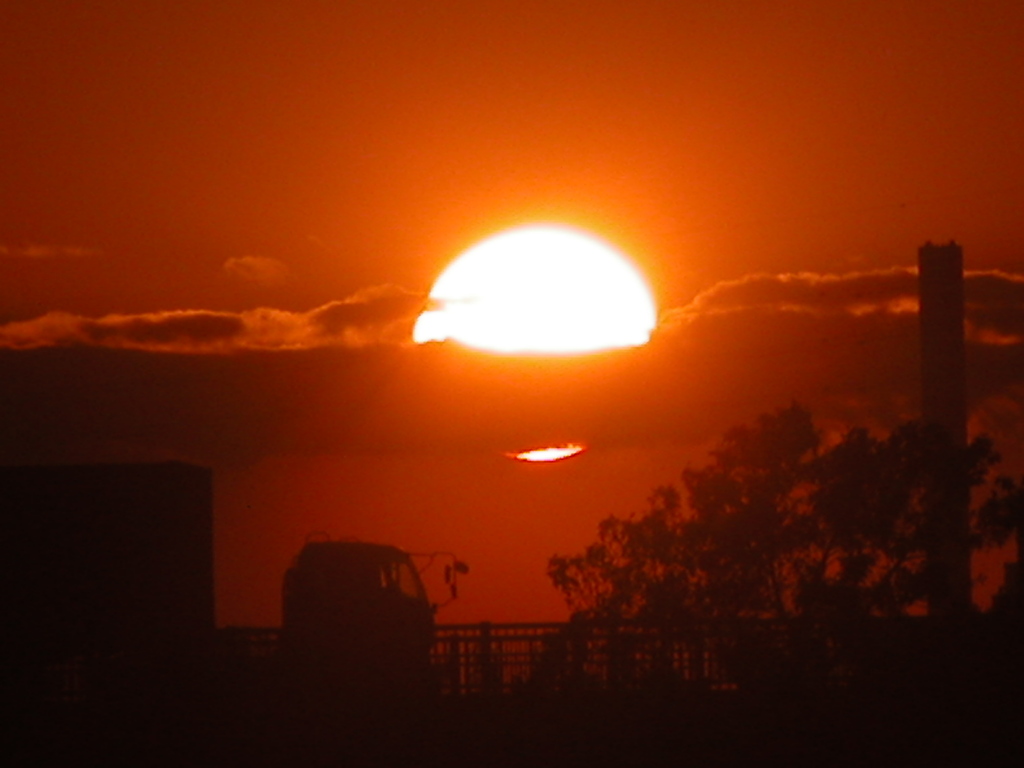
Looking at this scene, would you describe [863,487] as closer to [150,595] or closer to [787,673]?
[787,673]

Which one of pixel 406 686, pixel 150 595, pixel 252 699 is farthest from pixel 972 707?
pixel 150 595

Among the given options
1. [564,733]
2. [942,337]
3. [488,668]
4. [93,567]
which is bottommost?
[564,733]

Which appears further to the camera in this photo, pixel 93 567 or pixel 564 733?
pixel 93 567

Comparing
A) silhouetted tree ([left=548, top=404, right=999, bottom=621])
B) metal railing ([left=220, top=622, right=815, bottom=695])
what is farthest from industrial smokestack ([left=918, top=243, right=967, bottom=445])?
metal railing ([left=220, top=622, right=815, bottom=695])

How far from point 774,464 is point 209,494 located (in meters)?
21.4

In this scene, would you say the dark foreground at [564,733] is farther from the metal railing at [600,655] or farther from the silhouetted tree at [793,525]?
the silhouetted tree at [793,525]

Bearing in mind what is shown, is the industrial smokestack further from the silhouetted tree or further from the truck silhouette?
the truck silhouette

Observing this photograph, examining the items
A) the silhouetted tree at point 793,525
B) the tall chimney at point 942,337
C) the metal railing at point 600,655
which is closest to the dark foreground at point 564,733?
the metal railing at point 600,655

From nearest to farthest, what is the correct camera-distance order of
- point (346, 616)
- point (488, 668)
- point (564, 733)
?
point (564, 733) → point (488, 668) → point (346, 616)

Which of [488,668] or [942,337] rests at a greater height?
[942,337]

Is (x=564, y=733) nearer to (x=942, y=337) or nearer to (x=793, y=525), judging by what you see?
(x=793, y=525)

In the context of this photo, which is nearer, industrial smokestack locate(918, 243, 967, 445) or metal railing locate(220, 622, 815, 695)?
metal railing locate(220, 622, 815, 695)

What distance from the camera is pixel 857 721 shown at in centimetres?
2119

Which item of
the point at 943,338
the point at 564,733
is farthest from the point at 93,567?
the point at 943,338
